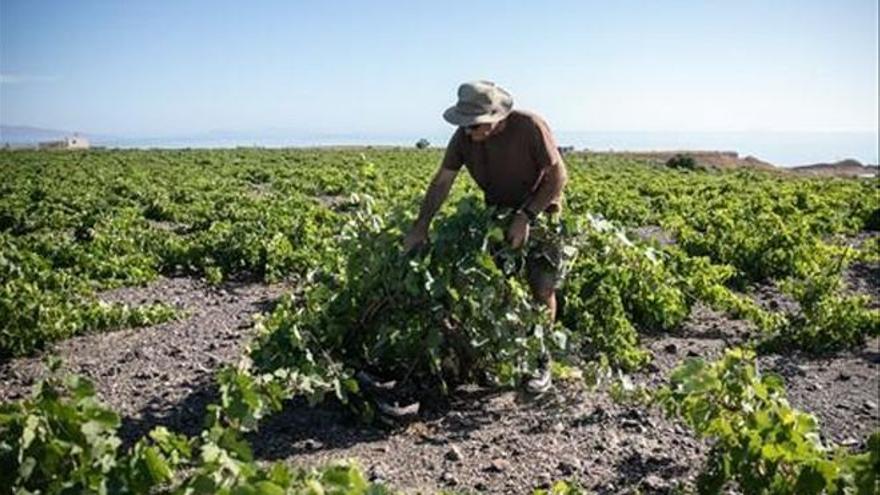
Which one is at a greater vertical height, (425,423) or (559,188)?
(559,188)

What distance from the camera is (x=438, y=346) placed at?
4672 mm

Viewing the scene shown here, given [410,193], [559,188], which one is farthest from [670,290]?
[410,193]

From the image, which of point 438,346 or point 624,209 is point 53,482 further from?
point 624,209

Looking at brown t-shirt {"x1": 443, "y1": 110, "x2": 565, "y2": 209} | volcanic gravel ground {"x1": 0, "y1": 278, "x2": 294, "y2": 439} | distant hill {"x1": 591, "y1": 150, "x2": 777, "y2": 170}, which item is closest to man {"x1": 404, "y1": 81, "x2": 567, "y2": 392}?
brown t-shirt {"x1": 443, "y1": 110, "x2": 565, "y2": 209}

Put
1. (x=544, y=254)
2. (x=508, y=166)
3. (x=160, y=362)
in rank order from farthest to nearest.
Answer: (x=160, y=362) → (x=508, y=166) → (x=544, y=254)

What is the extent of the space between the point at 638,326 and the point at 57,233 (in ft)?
28.7

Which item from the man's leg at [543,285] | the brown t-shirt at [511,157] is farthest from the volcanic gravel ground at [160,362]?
the brown t-shirt at [511,157]

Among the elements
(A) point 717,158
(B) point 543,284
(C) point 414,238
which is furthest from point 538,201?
(A) point 717,158

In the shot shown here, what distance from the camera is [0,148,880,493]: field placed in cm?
275

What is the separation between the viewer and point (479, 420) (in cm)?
477

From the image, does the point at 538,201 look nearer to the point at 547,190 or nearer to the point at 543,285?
the point at 547,190

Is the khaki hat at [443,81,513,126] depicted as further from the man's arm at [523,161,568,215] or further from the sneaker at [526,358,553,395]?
the sneaker at [526,358,553,395]

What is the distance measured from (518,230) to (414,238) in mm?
608

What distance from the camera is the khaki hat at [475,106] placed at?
4.65 meters
